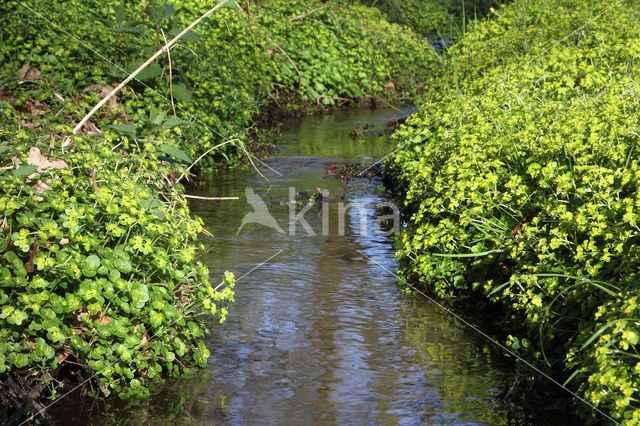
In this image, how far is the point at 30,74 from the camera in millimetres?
7898

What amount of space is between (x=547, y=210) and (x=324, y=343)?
1541 millimetres

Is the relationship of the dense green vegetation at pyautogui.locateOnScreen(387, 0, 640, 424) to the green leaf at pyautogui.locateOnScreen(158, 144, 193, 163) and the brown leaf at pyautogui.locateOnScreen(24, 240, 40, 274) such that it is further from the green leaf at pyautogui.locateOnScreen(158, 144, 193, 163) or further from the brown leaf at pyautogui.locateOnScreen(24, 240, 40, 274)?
the brown leaf at pyautogui.locateOnScreen(24, 240, 40, 274)

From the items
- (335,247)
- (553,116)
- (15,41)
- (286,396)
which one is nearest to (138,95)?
(15,41)

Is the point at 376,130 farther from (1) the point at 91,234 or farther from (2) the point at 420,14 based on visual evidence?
(2) the point at 420,14

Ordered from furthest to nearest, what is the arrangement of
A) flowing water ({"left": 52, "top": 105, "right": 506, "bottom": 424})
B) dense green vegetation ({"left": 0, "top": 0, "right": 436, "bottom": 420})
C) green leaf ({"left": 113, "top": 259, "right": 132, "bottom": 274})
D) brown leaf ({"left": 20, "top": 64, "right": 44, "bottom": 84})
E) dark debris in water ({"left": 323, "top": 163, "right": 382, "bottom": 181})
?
1. dark debris in water ({"left": 323, "top": 163, "right": 382, "bottom": 181})
2. brown leaf ({"left": 20, "top": 64, "right": 44, "bottom": 84})
3. flowing water ({"left": 52, "top": 105, "right": 506, "bottom": 424})
4. green leaf ({"left": 113, "top": 259, "right": 132, "bottom": 274})
5. dense green vegetation ({"left": 0, "top": 0, "right": 436, "bottom": 420})

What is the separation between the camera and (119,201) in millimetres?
4086

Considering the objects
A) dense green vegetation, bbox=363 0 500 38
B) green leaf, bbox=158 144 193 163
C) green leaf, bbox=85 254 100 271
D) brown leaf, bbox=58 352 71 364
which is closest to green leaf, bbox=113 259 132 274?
green leaf, bbox=85 254 100 271

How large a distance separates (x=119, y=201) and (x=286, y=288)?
1.90 metres

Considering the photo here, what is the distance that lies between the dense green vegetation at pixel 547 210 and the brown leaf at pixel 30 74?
143 inches

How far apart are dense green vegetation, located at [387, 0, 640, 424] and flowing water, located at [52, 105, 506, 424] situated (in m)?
0.34

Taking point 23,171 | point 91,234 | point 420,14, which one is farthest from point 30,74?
point 420,14

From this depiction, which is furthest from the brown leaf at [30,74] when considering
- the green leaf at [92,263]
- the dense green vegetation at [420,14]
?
the dense green vegetation at [420,14]

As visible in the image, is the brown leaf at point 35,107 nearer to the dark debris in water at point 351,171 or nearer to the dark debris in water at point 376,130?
the dark debris in water at point 351,171

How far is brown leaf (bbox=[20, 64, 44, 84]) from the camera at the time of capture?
7684 millimetres
